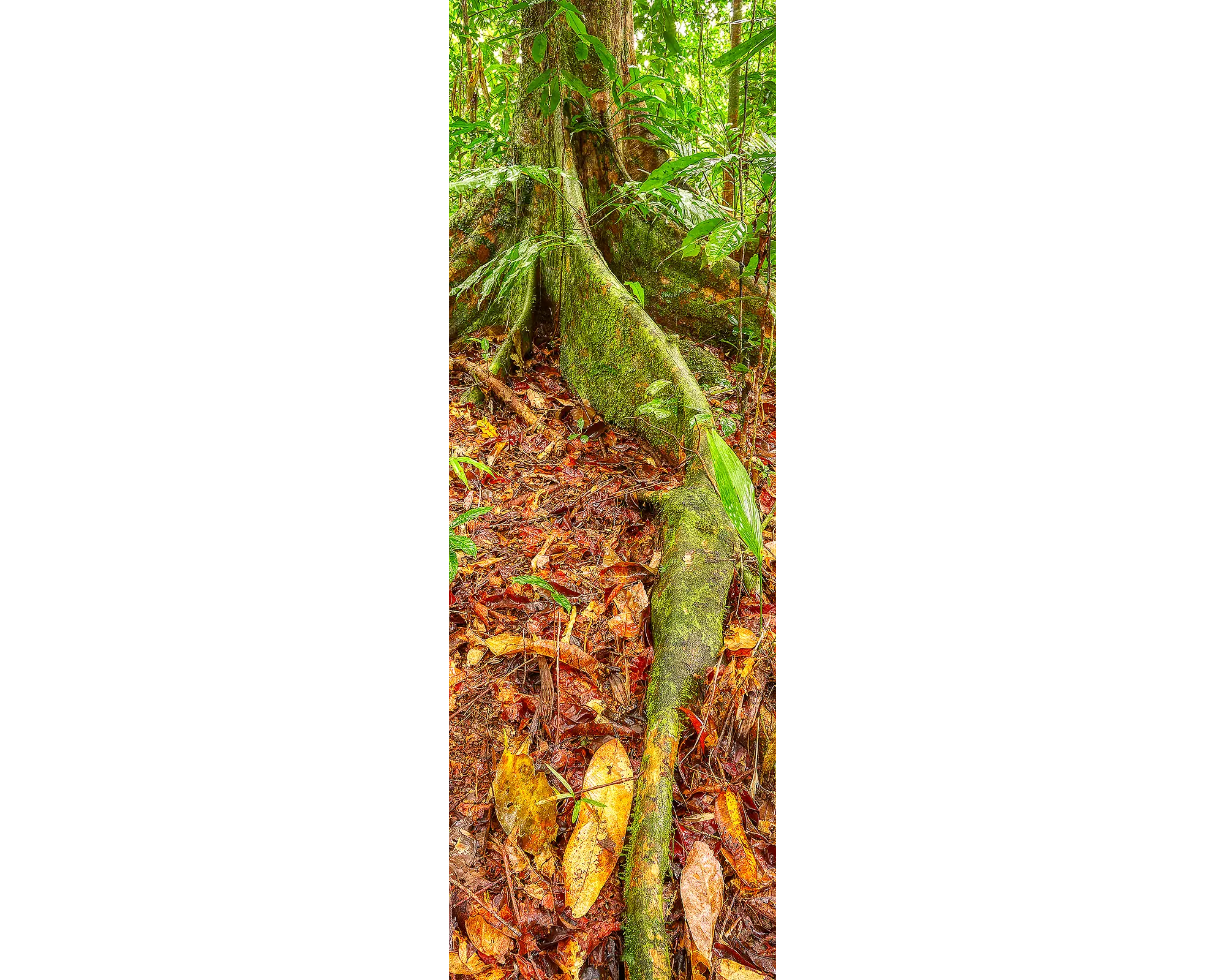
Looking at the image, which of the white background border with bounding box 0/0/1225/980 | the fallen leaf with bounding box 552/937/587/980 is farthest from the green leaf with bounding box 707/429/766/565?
the fallen leaf with bounding box 552/937/587/980

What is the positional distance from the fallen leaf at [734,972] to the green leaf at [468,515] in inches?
27.1

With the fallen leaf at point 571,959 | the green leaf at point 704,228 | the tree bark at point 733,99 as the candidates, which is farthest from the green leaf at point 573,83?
the fallen leaf at point 571,959

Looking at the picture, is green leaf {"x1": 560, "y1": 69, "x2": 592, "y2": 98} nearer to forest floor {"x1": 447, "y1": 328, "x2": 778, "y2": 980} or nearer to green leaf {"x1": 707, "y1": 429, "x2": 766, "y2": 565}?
forest floor {"x1": 447, "y1": 328, "x2": 778, "y2": 980}

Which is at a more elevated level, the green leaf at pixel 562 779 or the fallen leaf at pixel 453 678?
the fallen leaf at pixel 453 678

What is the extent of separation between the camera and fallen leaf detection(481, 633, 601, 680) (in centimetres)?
95

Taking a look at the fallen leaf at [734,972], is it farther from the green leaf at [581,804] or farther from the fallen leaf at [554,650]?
the fallen leaf at [554,650]

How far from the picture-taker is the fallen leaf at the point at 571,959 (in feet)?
2.50

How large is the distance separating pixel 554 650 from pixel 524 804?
0.22 metres

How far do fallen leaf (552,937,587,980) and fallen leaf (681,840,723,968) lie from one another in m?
0.14

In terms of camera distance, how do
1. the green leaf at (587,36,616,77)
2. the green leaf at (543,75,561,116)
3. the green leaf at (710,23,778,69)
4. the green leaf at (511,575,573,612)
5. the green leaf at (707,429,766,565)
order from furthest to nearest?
the green leaf at (543,75,561,116) < the green leaf at (587,36,616,77) < the green leaf at (511,575,573,612) < the green leaf at (710,23,778,69) < the green leaf at (707,429,766,565)

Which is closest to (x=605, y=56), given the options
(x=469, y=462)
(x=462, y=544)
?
(x=469, y=462)

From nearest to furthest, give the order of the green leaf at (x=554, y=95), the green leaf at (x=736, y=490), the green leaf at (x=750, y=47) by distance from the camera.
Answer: the green leaf at (x=736, y=490) → the green leaf at (x=750, y=47) → the green leaf at (x=554, y=95)

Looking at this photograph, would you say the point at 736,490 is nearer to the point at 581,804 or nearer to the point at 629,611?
the point at 629,611
